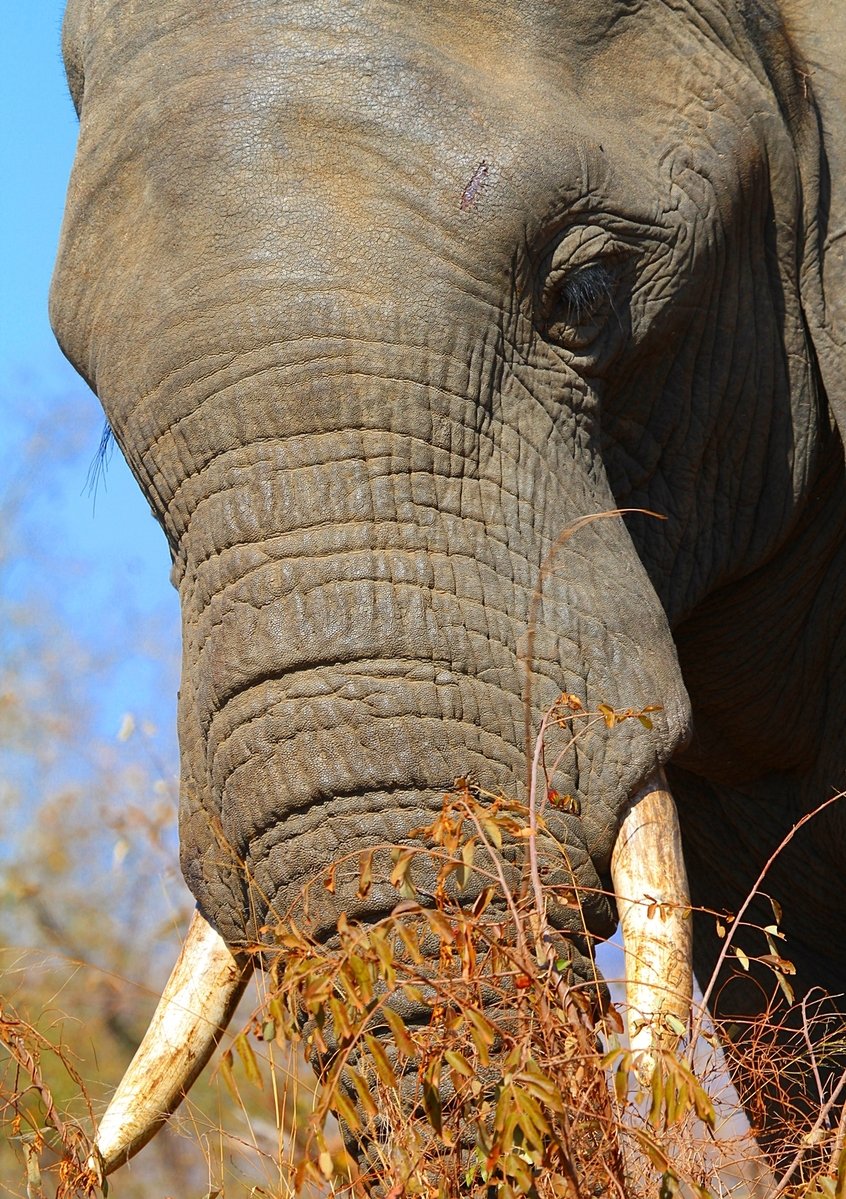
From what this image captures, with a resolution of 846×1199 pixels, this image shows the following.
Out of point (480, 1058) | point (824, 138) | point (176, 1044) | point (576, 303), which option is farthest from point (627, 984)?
point (824, 138)

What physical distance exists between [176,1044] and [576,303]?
4.44ft

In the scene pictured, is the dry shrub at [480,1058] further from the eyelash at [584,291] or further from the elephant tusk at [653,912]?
the eyelash at [584,291]

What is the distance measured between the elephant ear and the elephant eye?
1.70 ft

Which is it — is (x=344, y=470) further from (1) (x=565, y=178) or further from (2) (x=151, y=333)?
(1) (x=565, y=178)

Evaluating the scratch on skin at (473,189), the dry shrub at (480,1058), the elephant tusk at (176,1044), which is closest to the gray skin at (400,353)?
the scratch on skin at (473,189)

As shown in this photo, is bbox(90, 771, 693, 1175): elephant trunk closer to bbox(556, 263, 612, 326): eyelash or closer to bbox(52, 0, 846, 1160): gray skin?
bbox(52, 0, 846, 1160): gray skin

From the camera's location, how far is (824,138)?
3322mm

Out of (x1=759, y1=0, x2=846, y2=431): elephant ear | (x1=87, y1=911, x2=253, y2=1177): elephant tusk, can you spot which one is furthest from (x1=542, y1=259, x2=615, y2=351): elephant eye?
(x1=87, y1=911, x2=253, y2=1177): elephant tusk

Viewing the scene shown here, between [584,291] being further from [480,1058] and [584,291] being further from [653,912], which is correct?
[480,1058]

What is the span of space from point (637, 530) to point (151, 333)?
93 cm

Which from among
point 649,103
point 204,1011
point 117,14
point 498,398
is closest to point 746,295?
point 649,103

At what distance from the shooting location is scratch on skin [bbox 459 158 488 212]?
→ 278 centimetres

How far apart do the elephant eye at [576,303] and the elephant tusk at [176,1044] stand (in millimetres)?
1098

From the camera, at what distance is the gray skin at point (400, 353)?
2.64 meters
